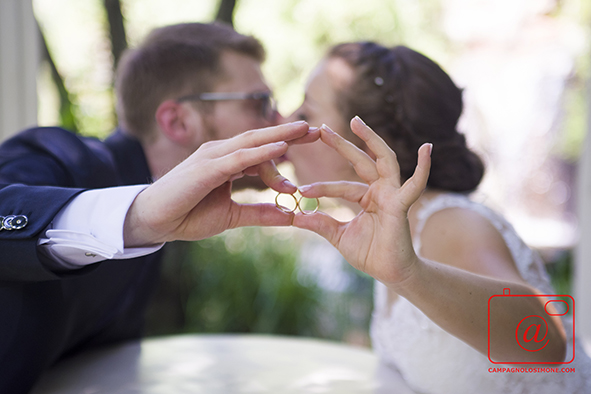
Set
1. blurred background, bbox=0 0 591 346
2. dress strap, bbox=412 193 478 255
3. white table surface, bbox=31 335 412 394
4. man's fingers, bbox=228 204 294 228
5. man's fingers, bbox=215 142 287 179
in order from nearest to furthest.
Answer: man's fingers, bbox=215 142 287 179
man's fingers, bbox=228 204 294 228
white table surface, bbox=31 335 412 394
dress strap, bbox=412 193 478 255
blurred background, bbox=0 0 591 346

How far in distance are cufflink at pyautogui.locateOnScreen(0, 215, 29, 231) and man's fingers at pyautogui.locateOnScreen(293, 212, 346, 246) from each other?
41 centimetres

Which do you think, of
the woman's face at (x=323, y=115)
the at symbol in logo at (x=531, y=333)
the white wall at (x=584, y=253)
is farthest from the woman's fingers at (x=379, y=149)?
the white wall at (x=584, y=253)

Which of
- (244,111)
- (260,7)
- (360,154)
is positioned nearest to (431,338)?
(360,154)

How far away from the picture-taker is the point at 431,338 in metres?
1.07

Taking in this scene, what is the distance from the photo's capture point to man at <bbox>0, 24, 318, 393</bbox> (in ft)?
2.10

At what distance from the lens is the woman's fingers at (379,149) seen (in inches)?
25.5

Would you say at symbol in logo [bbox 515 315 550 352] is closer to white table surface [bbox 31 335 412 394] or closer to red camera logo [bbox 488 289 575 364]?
red camera logo [bbox 488 289 575 364]

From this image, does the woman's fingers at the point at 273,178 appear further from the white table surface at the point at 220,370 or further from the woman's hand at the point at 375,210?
the white table surface at the point at 220,370

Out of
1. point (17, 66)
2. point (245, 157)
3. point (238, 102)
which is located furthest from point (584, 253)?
point (17, 66)

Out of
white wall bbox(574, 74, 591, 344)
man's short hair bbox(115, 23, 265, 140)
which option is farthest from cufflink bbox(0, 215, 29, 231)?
white wall bbox(574, 74, 591, 344)

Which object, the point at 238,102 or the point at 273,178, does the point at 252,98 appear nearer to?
the point at 238,102

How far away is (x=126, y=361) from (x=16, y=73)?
118 centimetres

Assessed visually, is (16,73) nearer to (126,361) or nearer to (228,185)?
(126,361)

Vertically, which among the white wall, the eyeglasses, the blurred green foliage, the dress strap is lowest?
the blurred green foliage
